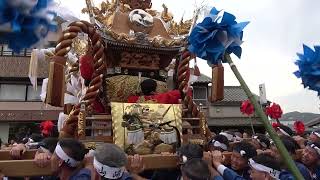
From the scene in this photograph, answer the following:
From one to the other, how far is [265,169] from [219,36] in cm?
117

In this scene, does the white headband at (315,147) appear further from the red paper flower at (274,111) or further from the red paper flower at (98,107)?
the red paper flower at (274,111)

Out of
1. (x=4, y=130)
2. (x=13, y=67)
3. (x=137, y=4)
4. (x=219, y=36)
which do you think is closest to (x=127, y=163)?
(x=219, y=36)

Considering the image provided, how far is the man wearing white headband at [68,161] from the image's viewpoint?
9.11ft

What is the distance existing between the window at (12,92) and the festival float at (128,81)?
1690 centimetres

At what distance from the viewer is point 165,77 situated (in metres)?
6.00

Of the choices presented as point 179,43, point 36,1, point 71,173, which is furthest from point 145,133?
point 36,1

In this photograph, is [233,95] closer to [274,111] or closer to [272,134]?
[274,111]

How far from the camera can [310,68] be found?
3102 millimetres

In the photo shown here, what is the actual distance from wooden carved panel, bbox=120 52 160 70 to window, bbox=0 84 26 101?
58.2ft

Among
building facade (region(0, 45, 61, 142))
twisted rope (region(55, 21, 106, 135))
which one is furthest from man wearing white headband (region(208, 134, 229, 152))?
building facade (region(0, 45, 61, 142))

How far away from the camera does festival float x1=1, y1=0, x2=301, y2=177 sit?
13.7 ft

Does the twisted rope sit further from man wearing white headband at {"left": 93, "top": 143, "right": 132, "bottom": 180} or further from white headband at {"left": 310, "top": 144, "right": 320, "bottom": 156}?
A: white headband at {"left": 310, "top": 144, "right": 320, "bottom": 156}

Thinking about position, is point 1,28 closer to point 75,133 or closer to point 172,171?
point 172,171

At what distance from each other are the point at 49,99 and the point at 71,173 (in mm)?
1472
